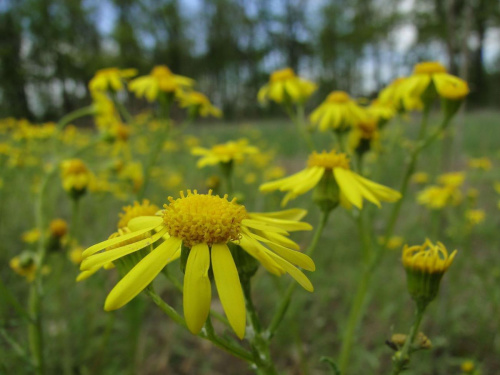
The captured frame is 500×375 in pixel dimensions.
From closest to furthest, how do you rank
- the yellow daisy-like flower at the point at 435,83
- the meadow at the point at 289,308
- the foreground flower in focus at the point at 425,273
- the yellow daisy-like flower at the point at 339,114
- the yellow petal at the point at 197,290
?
the yellow petal at the point at 197,290 < the foreground flower in focus at the point at 425,273 < the yellow daisy-like flower at the point at 435,83 < the yellow daisy-like flower at the point at 339,114 < the meadow at the point at 289,308

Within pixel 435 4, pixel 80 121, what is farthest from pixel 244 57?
pixel 435 4

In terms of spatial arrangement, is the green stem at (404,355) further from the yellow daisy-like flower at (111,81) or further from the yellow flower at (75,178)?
the yellow daisy-like flower at (111,81)

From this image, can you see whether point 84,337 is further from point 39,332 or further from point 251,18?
point 251,18

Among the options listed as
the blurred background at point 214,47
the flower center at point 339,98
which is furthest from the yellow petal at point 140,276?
the blurred background at point 214,47

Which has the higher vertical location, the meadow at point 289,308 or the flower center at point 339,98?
the flower center at point 339,98

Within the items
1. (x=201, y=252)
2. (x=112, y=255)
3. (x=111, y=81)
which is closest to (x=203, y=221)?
(x=201, y=252)
